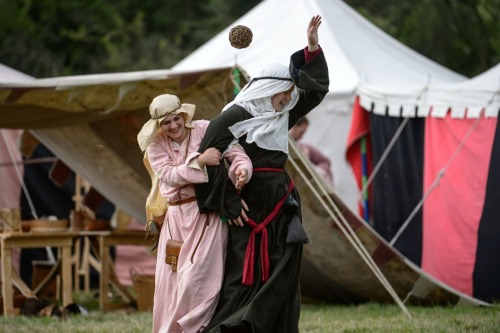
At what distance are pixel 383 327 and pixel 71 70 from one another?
54.9 feet

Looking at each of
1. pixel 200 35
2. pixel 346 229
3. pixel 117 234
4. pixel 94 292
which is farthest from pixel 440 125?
pixel 200 35

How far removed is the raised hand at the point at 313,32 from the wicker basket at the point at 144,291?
3.08 m

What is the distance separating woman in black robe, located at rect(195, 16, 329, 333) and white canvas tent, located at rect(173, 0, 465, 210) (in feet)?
15.4

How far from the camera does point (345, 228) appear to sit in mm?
6617

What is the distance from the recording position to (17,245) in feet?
23.6

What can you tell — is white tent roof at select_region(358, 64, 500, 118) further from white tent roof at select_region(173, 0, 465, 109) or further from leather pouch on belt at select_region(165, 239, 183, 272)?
leather pouch on belt at select_region(165, 239, 183, 272)

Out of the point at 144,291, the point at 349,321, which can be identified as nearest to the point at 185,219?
the point at 349,321

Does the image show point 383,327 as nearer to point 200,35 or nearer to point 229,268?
point 229,268

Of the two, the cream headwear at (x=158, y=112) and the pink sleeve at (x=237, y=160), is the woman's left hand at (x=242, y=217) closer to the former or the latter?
the pink sleeve at (x=237, y=160)

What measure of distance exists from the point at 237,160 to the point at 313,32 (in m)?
0.70

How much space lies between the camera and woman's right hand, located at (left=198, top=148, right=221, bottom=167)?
4680 mm

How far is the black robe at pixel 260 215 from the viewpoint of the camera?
4.70 meters

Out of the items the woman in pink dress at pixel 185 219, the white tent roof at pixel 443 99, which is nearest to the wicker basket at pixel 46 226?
the woman in pink dress at pixel 185 219

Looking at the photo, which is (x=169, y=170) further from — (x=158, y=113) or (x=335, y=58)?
(x=335, y=58)
